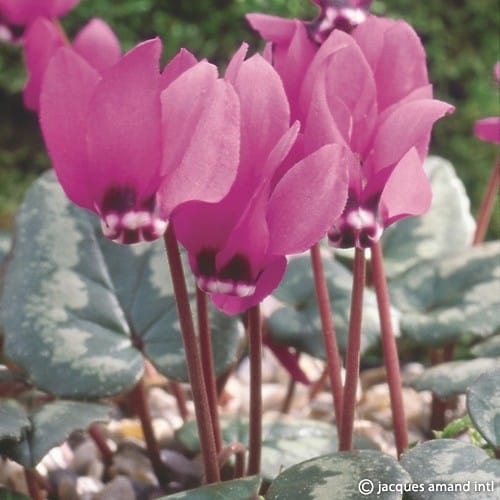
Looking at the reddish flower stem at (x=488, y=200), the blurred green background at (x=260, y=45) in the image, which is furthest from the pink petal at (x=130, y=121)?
the blurred green background at (x=260, y=45)

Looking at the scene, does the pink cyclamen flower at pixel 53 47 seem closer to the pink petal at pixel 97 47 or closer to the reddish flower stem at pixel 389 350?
the pink petal at pixel 97 47

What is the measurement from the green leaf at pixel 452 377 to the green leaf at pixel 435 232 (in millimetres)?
360

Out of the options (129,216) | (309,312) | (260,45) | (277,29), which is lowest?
(309,312)

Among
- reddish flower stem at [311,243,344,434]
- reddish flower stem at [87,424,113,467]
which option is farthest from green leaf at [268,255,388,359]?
reddish flower stem at [87,424,113,467]

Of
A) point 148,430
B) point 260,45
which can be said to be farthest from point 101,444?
point 260,45

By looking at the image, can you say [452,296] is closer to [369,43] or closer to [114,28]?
[369,43]

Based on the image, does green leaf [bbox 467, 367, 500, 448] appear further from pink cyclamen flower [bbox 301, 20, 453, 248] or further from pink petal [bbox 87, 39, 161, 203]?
pink petal [bbox 87, 39, 161, 203]

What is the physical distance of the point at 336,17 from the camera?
0.85m

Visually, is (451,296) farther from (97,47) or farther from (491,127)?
(97,47)

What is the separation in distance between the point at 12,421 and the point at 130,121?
35cm

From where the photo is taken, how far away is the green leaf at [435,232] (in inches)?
56.4

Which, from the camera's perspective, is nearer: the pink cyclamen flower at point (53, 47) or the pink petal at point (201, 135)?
the pink petal at point (201, 135)

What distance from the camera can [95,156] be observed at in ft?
2.22

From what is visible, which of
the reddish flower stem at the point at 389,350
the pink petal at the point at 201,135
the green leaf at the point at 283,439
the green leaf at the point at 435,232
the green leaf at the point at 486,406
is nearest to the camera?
the pink petal at the point at 201,135
